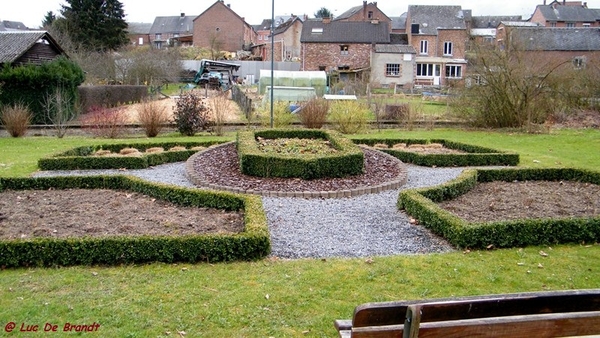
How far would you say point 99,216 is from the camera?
312 inches

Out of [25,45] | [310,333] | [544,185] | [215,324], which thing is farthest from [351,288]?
[25,45]

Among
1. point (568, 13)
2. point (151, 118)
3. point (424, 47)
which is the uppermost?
point (568, 13)

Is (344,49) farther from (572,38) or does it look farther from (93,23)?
(93,23)

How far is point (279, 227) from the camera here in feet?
25.5

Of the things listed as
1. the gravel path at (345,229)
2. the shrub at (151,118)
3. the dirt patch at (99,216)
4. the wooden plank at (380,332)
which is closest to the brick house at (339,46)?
the shrub at (151,118)

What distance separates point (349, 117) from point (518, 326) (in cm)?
1705

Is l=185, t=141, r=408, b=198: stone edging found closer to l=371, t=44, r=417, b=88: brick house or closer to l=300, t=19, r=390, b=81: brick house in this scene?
l=371, t=44, r=417, b=88: brick house

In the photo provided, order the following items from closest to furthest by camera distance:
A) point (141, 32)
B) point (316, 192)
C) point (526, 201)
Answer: point (526, 201), point (316, 192), point (141, 32)

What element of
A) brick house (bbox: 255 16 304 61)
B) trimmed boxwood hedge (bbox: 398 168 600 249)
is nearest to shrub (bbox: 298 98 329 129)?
trimmed boxwood hedge (bbox: 398 168 600 249)

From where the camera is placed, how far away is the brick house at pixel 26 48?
25.8 meters

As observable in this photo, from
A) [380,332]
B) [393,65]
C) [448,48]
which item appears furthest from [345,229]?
[448,48]

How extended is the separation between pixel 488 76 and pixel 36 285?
1978 centimetres

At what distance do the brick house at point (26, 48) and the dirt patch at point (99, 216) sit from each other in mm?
19099

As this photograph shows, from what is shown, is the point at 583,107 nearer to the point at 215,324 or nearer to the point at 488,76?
the point at 488,76
